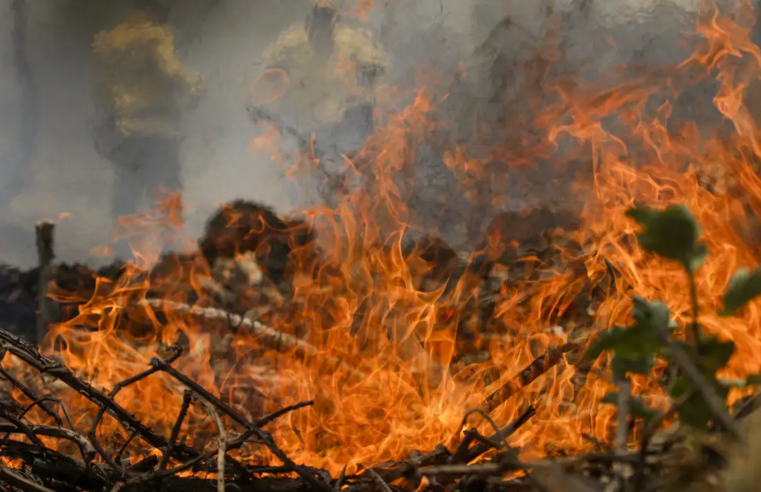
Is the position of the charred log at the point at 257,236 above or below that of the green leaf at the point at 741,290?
above

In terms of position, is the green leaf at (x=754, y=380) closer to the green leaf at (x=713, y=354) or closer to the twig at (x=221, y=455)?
the green leaf at (x=713, y=354)

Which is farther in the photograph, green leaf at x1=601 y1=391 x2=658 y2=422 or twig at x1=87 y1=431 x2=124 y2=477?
twig at x1=87 y1=431 x2=124 y2=477

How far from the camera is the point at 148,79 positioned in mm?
3139

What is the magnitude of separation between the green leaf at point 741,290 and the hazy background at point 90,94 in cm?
282

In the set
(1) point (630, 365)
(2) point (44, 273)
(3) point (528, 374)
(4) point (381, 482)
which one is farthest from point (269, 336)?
(1) point (630, 365)

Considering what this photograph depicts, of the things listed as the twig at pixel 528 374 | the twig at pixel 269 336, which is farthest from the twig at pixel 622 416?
the twig at pixel 269 336

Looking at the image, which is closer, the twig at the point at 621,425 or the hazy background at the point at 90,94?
the twig at the point at 621,425

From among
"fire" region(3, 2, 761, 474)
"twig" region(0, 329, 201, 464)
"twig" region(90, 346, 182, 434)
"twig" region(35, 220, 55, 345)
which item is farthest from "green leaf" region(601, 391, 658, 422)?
"twig" region(35, 220, 55, 345)

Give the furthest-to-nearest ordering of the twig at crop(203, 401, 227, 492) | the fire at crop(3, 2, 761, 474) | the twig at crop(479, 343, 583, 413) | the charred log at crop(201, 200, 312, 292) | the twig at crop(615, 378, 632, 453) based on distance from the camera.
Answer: the charred log at crop(201, 200, 312, 292) < the fire at crop(3, 2, 761, 474) < the twig at crop(479, 343, 583, 413) < the twig at crop(203, 401, 227, 492) < the twig at crop(615, 378, 632, 453)

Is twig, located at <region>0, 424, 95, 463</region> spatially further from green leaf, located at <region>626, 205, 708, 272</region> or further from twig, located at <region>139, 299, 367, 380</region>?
twig, located at <region>139, 299, 367, 380</region>

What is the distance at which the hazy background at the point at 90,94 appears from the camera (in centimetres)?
302

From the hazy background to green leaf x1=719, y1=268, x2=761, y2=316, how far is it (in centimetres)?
282

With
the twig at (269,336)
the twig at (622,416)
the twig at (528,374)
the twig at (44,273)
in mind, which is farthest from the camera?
the twig at (44,273)

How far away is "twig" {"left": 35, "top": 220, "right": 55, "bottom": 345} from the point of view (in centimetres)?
300
